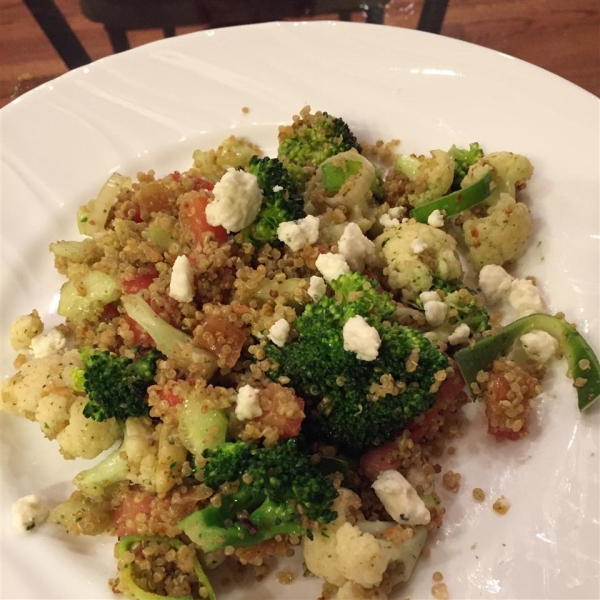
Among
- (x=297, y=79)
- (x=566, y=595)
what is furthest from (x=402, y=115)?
(x=566, y=595)

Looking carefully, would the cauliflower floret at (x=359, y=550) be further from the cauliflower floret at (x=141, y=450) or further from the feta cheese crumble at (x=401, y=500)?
the cauliflower floret at (x=141, y=450)

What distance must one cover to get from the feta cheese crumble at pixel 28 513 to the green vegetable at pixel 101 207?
0.84 metres

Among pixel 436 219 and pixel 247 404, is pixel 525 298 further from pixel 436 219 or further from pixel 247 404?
pixel 247 404

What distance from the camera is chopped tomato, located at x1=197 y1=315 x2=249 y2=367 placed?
1536mm

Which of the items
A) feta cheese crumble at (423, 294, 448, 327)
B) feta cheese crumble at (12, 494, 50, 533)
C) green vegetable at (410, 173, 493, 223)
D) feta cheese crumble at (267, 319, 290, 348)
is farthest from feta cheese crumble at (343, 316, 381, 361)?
feta cheese crumble at (12, 494, 50, 533)

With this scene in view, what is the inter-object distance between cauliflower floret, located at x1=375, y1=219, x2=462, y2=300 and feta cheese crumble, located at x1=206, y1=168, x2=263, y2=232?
411 millimetres

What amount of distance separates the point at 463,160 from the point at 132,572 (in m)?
1.59

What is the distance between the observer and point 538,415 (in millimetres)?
1562

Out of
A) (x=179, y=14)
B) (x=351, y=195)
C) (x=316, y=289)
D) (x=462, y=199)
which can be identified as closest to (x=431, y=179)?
(x=462, y=199)

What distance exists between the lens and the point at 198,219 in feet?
5.58

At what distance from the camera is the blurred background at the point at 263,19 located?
2.77 meters

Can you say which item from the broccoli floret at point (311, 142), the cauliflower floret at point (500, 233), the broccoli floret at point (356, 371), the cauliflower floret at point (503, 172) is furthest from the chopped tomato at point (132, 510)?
the cauliflower floret at point (503, 172)

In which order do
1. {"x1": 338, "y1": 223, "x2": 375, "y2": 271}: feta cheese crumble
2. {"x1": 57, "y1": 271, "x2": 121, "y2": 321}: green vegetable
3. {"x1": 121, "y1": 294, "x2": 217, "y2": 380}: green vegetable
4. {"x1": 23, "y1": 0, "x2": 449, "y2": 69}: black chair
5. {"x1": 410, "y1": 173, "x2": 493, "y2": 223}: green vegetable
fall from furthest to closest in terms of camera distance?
{"x1": 23, "y1": 0, "x2": 449, "y2": 69}: black chair < {"x1": 410, "y1": 173, "x2": 493, "y2": 223}: green vegetable < {"x1": 57, "y1": 271, "x2": 121, "y2": 321}: green vegetable < {"x1": 338, "y1": 223, "x2": 375, "y2": 271}: feta cheese crumble < {"x1": 121, "y1": 294, "x2": 217, "y2": 380}: green vegetable

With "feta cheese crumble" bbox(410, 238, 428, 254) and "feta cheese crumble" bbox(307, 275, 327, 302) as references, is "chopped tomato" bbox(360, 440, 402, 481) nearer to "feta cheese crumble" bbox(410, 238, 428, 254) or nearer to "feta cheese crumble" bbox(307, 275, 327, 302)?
"feta cheese crumble" bbox(307, 275, 327, 302)
